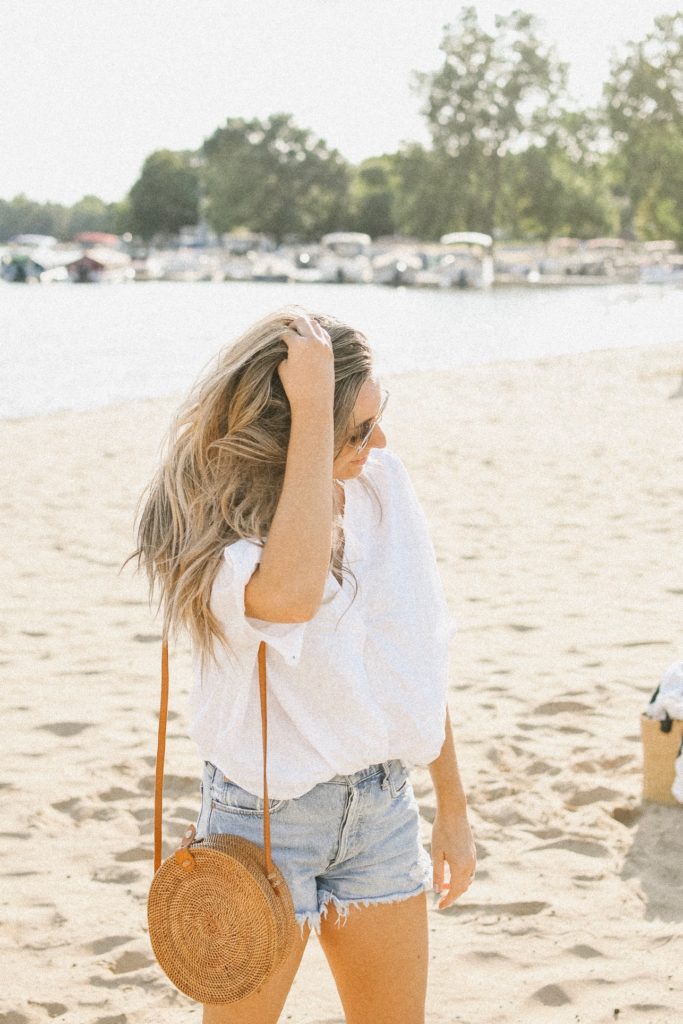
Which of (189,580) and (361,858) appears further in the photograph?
(361,858)

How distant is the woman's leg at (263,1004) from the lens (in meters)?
1.79

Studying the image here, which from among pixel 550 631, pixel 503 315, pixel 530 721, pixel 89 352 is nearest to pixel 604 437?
pixel 550 631

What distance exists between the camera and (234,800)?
1812 millimetres

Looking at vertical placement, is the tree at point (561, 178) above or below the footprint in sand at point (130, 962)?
above

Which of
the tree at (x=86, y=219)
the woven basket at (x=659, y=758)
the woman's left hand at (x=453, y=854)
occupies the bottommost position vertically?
the woven basket at (x=659, y=758)

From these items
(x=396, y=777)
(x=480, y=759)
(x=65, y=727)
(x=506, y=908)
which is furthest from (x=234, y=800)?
(x=65, y=727)

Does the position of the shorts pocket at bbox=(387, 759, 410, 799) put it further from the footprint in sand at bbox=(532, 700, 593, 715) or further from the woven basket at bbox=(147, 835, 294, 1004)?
the footprint in sand at bbox=(532, 700, 593, 715)

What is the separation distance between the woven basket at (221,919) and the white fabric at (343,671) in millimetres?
119

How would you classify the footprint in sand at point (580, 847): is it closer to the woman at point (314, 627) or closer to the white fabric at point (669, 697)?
the white fabric at point (669, 697)

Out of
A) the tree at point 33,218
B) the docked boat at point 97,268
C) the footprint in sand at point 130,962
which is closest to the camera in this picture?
the footprint in sand at point 130,962

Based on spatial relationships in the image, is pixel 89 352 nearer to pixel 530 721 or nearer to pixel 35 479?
pixel 35 479

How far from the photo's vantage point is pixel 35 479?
1082 cm

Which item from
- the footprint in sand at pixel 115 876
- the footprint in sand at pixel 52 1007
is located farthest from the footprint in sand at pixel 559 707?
the footprint in sand at pixel 52 1007

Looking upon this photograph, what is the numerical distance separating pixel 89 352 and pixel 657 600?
1048 inches
